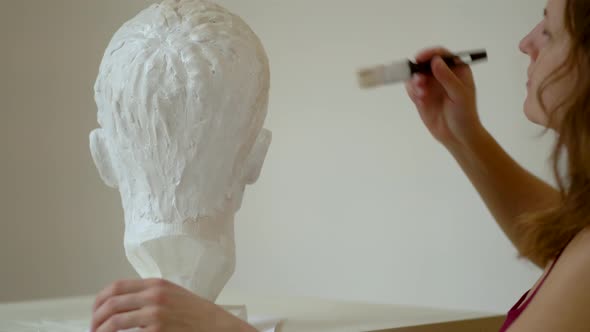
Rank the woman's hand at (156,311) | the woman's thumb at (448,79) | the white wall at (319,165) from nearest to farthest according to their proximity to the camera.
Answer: the woman's hand at (156,311)
the woman's thumb at (448,79)
the white wall at (319,165)

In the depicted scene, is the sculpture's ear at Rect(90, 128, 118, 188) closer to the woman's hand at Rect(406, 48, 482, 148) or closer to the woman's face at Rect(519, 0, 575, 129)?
the woman's hand at Rect(406, 48, 482, 148)

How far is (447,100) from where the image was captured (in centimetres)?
147

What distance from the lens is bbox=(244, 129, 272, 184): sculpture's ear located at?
1.39 m

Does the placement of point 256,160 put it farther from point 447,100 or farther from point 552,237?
point 552,237

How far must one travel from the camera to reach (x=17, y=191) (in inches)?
113

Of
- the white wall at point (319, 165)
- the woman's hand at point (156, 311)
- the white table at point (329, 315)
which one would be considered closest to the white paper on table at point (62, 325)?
the white table at point (329, 315)

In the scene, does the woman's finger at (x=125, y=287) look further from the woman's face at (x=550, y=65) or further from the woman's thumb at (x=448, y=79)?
the woman's thumb at (x=448, y=79)

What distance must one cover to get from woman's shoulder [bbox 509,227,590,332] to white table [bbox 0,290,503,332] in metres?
0.36

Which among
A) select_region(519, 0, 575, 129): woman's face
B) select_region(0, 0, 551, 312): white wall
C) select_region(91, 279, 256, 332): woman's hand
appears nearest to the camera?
select_region(91, 279, 256, 332): woman's hand

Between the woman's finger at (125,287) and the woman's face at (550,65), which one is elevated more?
the woman's face at (550,65)

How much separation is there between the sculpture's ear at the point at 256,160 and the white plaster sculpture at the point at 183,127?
16 mm

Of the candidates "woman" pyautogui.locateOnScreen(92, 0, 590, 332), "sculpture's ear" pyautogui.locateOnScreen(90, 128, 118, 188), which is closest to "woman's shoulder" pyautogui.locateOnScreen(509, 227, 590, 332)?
"woman" pyautogui.locateOnScreen(92, 0, 590, 332)

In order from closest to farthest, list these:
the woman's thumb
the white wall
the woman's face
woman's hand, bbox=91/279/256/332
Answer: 1. woman's hand, bbox=91/279/256/332
2. the woman's face
3. the woman's thumb
4. the white wall

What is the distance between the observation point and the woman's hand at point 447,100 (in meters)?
1.42
